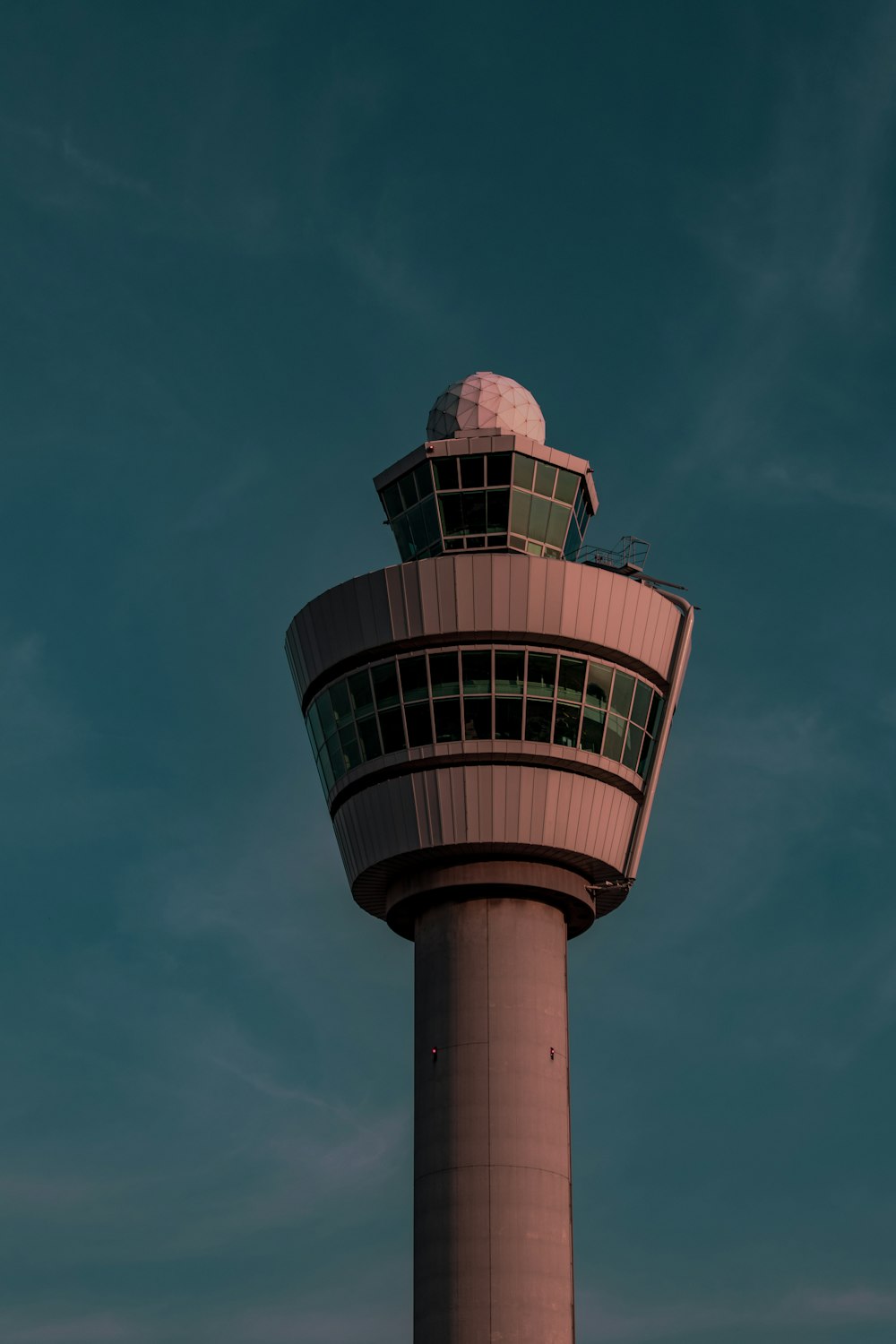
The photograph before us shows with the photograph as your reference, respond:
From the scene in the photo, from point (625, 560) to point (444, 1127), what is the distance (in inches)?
760

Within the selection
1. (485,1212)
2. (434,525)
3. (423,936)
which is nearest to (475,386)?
(434,525)

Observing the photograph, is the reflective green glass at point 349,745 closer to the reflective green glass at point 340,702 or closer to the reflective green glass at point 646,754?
the reflective green glass at point 340,702

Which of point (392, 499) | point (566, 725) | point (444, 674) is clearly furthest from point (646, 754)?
point (392, 499)

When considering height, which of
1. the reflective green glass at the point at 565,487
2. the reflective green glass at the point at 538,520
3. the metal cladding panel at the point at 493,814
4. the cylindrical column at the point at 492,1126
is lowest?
the cylindrical column at the point at 492,1126

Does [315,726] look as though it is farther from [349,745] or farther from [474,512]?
[474,512]

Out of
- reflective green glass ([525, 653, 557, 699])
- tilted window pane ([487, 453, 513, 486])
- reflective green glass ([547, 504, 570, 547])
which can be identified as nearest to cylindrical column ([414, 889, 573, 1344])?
reflective green glass ([525, 653, 557, 699])

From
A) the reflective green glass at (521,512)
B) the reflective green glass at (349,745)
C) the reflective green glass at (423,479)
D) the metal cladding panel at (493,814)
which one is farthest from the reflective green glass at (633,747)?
the reflective green glass at (423,479)

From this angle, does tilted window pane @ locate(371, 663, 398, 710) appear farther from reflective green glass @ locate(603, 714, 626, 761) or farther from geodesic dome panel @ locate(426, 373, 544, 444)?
geodesic dome panel @ locate(426, 373, 544, 444)

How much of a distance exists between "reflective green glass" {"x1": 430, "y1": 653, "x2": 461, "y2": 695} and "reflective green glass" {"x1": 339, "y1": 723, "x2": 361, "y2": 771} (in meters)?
3.34

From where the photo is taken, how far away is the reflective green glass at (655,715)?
178 feet

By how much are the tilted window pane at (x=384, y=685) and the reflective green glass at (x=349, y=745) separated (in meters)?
1.45

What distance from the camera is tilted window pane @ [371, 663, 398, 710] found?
173ft

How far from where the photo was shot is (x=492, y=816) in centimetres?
5091

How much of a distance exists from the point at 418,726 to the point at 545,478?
10.2m
